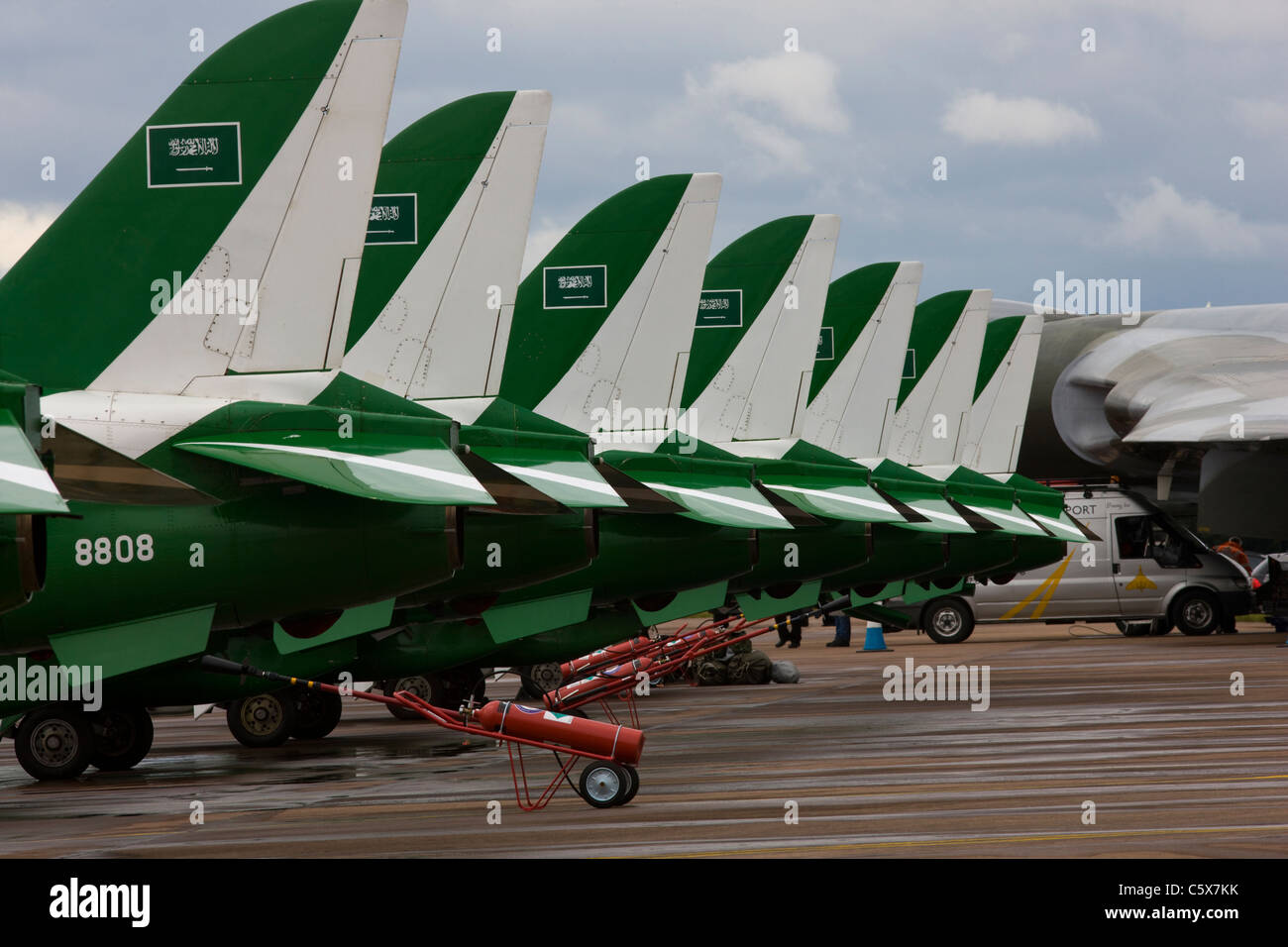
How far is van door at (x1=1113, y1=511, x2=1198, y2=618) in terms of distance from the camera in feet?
113

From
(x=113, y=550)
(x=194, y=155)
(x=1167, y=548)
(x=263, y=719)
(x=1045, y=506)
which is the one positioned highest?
(x=194, y=155)

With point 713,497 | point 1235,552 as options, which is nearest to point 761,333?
point 713,497

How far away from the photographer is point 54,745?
14.8 metres

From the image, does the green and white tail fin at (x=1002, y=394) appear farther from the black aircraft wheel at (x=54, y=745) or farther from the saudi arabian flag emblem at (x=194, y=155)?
the saudi arabian flag emblem at (x=194, y=155)

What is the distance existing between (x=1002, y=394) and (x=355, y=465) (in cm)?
2238

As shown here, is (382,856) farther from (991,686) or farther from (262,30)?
(991,686)

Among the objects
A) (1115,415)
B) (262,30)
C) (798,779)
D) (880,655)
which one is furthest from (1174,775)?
(1115,415)

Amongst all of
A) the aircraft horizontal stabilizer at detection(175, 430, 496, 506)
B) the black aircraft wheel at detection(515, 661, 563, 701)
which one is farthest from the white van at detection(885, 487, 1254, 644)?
the aircraft horizontal stabilizer at detection(175, 430, 496, 506)

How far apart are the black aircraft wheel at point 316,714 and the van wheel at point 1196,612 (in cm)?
2201

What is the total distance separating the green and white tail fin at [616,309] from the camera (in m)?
16.8

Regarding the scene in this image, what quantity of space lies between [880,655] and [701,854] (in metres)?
24.5

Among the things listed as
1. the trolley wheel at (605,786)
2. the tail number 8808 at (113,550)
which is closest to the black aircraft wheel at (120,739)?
the tail number 8808 at (113,550)

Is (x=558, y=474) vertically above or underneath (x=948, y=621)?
above

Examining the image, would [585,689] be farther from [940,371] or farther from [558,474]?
[940,371]
